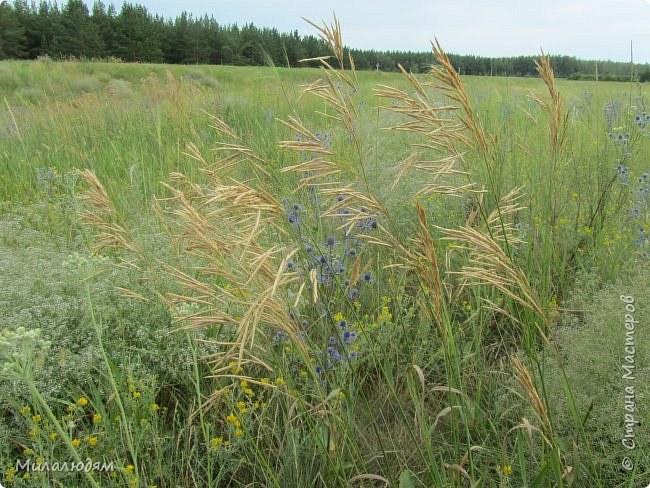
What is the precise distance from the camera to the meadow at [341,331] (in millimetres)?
1176

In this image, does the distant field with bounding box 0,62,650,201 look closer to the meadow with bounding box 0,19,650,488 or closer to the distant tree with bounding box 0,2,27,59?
the meadow with bounding box 0,19,650,488

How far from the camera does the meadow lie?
118 cm

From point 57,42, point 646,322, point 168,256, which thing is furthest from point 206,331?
point 57,42

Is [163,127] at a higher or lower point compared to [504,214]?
higher

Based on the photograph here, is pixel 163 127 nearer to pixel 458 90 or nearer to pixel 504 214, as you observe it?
pixel 504 214

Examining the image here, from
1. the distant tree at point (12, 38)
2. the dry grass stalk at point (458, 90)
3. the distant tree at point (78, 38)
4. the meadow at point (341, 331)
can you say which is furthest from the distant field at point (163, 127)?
the distant tree at point (12, 38)

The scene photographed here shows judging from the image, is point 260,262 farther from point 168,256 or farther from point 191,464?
point 168,256

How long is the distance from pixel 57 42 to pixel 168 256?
2157 centimetres

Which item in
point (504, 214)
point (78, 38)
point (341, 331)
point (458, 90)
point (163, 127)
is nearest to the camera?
point (458, 90)

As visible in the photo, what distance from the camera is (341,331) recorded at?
189 cm

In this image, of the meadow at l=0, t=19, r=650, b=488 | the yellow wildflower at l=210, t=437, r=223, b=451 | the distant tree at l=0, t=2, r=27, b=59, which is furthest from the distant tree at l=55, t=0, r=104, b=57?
the yellow wildflower at l=210, t=437, r=223, b=451

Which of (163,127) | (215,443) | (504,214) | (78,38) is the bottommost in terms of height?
(215,443)

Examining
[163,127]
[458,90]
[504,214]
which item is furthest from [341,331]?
[163,127]

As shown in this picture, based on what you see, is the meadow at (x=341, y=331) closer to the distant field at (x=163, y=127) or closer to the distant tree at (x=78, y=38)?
the distant field at (x=163, y=127)
